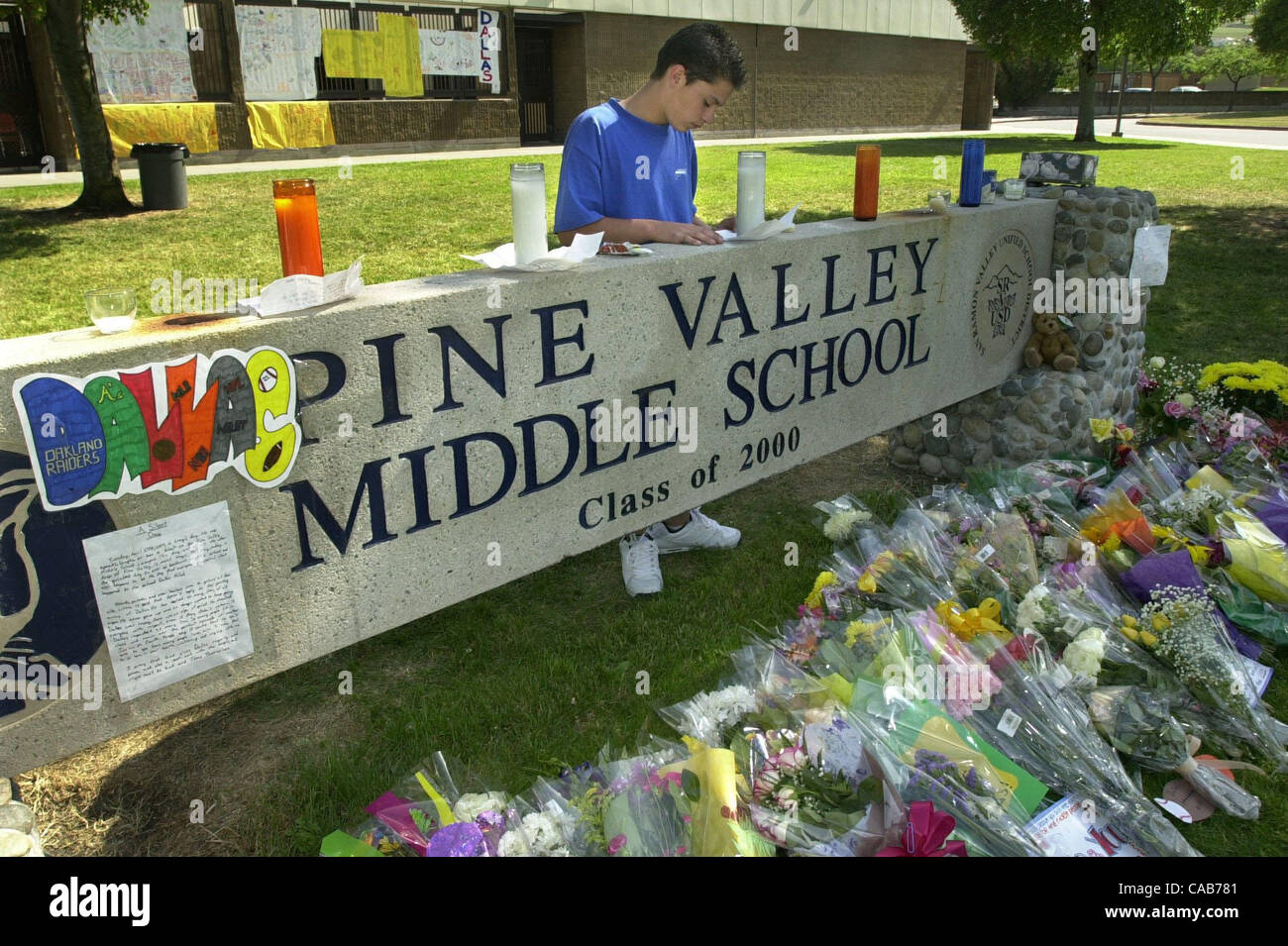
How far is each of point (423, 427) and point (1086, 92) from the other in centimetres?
2495

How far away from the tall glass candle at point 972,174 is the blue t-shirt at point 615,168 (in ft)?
4.86

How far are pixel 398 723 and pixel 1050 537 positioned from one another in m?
2.38

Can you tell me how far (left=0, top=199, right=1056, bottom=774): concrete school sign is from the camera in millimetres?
2197

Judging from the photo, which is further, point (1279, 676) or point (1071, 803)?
point (1279, 676)

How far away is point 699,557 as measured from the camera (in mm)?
4230

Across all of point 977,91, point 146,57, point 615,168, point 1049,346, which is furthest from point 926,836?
point 977,91

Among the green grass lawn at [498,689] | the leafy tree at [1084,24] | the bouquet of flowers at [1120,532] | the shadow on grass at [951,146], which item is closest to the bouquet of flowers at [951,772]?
the green grass lawn at [498,689]

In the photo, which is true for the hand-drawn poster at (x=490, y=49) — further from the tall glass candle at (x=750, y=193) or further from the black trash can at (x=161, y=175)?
the tall glass candle at (x=750, y=193)

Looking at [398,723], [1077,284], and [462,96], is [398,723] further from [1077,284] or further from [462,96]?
[462,96]

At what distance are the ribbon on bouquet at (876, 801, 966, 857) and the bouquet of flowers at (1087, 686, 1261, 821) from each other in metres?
0.86

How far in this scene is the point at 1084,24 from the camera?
72.7 feet

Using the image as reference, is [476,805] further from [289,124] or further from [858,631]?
[289,124]

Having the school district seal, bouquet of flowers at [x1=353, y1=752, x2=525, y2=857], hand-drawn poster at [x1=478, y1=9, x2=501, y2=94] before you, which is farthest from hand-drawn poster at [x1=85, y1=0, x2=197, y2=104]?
bouquet of flowers at [x1=353, y1=752, x2=525, y2=857]

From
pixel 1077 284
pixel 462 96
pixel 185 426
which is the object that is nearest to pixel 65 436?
pixel 185 426
